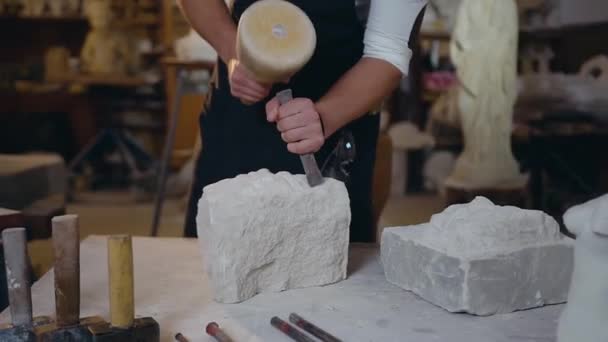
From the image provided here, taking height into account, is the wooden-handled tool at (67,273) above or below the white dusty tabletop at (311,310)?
above

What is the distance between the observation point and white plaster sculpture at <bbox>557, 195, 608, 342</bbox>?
846mm

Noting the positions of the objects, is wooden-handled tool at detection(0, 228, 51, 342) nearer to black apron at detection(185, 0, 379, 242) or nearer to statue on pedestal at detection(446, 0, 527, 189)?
black apron at detection(185, 0, 379, 242)

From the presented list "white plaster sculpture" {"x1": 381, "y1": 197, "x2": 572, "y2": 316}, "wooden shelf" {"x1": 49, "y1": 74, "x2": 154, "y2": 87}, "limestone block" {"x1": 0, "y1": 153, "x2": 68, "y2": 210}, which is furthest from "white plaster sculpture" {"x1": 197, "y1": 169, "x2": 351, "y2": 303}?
"wooden shelf" {"x1": 49, "y1": 74, "x2": 154, "y2": 87}

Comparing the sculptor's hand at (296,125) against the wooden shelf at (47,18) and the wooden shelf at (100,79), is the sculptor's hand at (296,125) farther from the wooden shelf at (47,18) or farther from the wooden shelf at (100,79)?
the wooden shelf at (47,18)

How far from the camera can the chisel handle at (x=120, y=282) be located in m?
0.96

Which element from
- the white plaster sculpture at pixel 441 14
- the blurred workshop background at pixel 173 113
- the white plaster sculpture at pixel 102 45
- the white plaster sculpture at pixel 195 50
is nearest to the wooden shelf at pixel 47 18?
the blurred workshop background at pixel 173 113

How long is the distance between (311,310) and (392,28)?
584 mm

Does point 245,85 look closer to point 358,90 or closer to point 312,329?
point 358,90

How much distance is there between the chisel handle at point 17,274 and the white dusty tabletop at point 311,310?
0.10 m

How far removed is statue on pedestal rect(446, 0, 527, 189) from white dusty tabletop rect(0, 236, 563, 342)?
6.58ft

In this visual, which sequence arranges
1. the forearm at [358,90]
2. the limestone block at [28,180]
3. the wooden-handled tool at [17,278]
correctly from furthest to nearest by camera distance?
1. the limestone block at [28,180]
2. the forearm at [358,90]
3. the wooden-handled tool at [17,278]

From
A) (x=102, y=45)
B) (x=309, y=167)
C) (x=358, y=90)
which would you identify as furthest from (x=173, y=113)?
(x=309, y=167)

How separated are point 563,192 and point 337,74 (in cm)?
169

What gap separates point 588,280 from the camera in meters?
0.86
